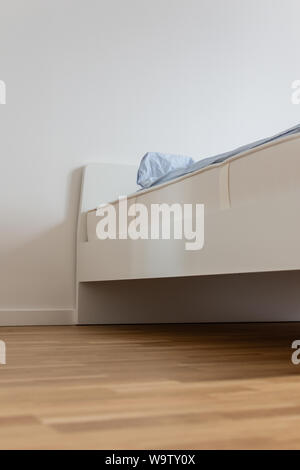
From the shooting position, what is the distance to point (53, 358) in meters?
1.60

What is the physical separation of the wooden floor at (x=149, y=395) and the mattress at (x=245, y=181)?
408 mm

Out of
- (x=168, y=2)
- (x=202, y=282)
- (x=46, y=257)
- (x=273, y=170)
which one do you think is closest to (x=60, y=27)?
(x=168, y=2)

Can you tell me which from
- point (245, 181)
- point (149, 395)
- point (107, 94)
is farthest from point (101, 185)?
point (149, 395)

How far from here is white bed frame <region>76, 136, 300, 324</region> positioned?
184 centimetres

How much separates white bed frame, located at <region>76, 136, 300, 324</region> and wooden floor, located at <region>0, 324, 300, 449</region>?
0.29 m

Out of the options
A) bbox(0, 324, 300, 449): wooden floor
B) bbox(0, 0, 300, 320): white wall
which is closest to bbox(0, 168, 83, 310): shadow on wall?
bbox(0, 0, 300, 320): white wall

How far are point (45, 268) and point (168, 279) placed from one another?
1.87 feet

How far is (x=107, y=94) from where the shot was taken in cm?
304

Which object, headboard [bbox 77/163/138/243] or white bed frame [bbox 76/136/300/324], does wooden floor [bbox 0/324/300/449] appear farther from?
headboard [bbox 77/163/138/243]

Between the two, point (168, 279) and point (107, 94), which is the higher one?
point (107, 94)

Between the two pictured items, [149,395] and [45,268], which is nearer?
[149,395]

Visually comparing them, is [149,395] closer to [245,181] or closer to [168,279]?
[245,181]

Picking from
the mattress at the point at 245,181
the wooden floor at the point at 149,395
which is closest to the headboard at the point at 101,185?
the mattress at the point at 245,181

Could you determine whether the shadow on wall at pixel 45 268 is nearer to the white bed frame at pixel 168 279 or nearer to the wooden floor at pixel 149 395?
the white bed frame at pixel 168 279
